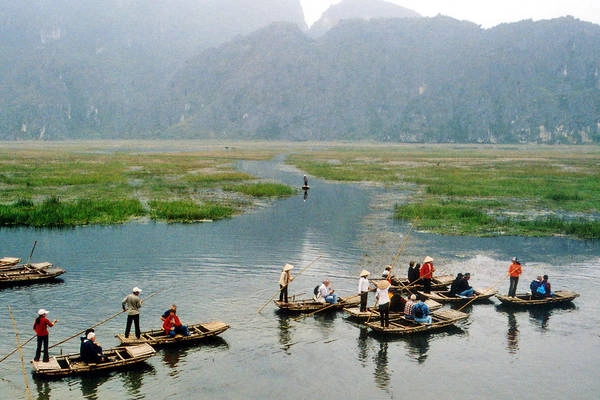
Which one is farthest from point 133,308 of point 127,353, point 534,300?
point 534,300

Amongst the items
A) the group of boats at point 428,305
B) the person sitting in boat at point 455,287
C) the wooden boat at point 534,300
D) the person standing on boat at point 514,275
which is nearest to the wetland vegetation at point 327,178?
the group of boats at point 428,305

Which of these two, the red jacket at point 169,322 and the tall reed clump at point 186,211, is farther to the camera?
the tall reed clump at point 186,211

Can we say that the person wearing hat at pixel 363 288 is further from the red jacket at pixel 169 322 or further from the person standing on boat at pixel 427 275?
the red jacket at pixel 169 322

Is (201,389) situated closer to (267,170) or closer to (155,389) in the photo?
(155,389)

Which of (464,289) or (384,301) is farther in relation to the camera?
(464,289)

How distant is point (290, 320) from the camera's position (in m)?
24.6

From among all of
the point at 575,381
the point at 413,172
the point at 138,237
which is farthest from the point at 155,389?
the point at 413,172

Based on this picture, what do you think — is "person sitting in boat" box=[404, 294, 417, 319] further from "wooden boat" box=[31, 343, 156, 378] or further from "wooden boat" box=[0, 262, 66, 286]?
"wooden boat" box=[0, 262, 66, 286]

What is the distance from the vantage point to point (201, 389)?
17688 millimetres

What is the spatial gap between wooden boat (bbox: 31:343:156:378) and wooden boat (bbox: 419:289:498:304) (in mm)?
15271

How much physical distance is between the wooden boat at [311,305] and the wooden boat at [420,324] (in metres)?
2.76

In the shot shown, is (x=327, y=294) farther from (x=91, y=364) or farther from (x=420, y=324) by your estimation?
(x=91, y=364)

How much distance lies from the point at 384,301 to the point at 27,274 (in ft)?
69.5

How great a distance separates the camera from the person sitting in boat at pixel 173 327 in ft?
69.3
